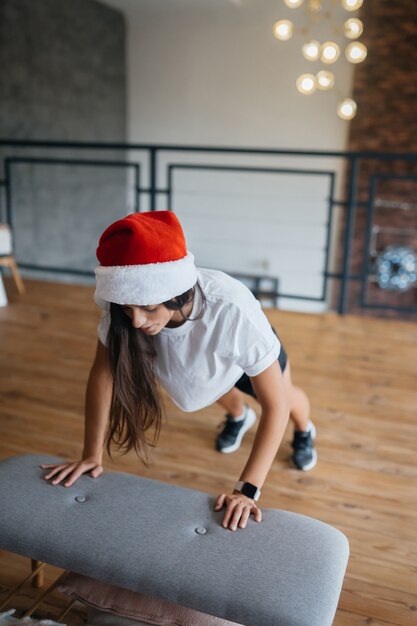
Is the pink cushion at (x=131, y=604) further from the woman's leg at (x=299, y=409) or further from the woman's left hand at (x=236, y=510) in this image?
the woman's leg at (x=299, y=409)

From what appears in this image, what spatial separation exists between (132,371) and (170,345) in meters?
0.10

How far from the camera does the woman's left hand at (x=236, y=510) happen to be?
1.06m

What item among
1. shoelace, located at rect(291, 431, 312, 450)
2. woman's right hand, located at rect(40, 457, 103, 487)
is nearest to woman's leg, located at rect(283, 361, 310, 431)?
shoelace, located at rect(291, 431, 312, 450)

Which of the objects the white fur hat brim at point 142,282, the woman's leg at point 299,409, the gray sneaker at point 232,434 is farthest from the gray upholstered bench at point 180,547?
the gray sneaker at point 232,434

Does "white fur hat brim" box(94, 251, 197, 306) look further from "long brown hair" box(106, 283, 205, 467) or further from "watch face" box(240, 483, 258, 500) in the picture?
"watch face" box(240, 483, 258, 500)

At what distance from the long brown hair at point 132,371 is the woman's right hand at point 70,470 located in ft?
0.19

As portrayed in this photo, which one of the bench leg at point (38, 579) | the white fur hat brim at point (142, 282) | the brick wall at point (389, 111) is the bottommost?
the bench leg at point (38, 579)

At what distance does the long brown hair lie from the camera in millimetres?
1199

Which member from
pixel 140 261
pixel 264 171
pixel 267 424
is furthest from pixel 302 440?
pixel 264 171

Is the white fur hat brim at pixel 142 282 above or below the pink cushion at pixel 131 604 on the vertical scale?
above

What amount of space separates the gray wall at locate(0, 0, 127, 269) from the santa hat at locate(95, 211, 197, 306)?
439cm

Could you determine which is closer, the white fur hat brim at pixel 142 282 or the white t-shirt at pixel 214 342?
the white fur hat brim at pixel 142 282

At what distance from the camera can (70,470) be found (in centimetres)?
122

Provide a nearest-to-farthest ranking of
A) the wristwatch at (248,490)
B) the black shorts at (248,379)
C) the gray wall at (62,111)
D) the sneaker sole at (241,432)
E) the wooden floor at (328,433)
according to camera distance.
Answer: the wristwatch at (248,490)
the wooden floor at (328,433)
the black shorts at (248,379)
the sneaker sole at (241,432)
the gray wall at (62,111)
